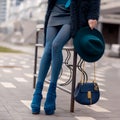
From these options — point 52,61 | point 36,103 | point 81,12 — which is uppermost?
point 81,12

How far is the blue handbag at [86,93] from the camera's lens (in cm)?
470

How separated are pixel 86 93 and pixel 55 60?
0.48 m

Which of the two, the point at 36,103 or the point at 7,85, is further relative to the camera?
the point at 7,85

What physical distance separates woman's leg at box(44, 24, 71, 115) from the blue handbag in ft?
0.88

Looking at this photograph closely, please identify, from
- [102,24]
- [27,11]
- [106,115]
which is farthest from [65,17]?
[27,11]

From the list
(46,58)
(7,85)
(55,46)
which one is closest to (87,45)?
(55,46)

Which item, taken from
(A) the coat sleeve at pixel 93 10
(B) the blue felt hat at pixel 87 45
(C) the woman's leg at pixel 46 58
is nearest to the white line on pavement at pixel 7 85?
(C) the woman's leg at pixel 46 58

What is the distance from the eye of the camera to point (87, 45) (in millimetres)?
4566

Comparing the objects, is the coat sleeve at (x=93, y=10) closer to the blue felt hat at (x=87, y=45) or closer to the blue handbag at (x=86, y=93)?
the blue felt hat at (x=87, y=45)

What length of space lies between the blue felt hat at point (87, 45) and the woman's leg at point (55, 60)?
12cm

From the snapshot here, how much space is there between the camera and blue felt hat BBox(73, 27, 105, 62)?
457 centimetres

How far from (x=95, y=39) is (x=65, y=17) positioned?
402mm

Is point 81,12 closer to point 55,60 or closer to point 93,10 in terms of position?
point 93,10

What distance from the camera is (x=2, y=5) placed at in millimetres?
154375
